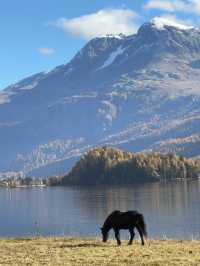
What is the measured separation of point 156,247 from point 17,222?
79.9 meters

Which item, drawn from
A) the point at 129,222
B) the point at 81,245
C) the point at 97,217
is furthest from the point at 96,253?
the point at 97,217

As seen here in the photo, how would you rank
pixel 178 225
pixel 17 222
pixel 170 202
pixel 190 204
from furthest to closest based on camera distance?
pixel 170 202 → pixel 190 204 → pixel 17 222 → pixel 178 225

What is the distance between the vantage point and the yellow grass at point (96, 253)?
30016 mm

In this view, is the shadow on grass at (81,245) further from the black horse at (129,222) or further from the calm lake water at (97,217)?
the calm lake water at (97,217)

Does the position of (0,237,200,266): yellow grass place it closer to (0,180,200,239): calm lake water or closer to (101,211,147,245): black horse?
(101,211,147,245): black horse

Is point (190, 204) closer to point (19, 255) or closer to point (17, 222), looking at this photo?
point (17, 222)

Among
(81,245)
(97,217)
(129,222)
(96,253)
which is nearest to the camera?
(96,253)

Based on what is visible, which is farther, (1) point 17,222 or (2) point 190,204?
(2) point 190,204

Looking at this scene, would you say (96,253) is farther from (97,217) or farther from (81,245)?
(97,217)

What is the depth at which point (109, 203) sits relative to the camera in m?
149

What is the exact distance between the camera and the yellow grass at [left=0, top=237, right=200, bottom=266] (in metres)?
30.0

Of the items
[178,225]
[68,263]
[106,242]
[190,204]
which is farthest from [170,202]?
[68,263]

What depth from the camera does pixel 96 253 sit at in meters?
33.1

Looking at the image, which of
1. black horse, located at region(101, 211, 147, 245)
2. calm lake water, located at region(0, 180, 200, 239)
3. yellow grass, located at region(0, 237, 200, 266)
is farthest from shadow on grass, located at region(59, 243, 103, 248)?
calm lake water, located at region(0, 180, 200, 239)
